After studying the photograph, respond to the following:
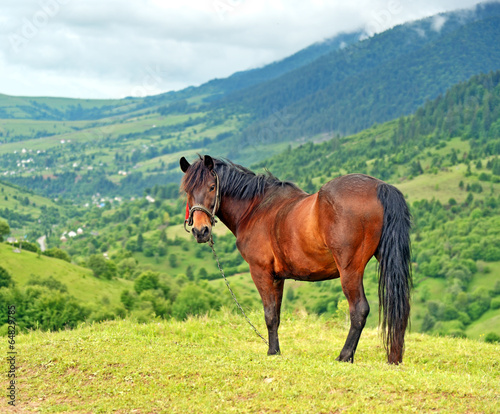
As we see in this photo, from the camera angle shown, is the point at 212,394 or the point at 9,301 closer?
the point at 212,394

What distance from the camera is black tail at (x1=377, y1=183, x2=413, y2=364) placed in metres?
7.59

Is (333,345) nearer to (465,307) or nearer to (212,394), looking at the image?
(212,394)

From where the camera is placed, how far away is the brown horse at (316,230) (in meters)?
7.62

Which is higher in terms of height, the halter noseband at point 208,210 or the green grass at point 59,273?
the halter noseband at point 208,210

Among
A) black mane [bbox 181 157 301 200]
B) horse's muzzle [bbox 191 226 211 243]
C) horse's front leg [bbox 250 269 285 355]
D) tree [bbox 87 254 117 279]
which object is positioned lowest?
tree [bbox 87 254 117 279]

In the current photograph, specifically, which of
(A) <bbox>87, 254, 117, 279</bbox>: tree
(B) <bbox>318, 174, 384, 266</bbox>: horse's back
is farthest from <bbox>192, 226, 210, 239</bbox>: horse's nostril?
(A) <bbox>87, 254, 117, 279</bbox>: tree

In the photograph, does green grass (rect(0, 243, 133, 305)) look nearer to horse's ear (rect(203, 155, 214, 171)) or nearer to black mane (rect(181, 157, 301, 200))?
black mane (rect(181, 157, 301, 200))

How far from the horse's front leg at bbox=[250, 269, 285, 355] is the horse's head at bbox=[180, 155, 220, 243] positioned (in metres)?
1.14

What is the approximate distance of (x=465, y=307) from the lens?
4284 inches

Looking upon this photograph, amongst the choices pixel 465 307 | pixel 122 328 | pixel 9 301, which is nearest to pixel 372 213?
pixel 122 328

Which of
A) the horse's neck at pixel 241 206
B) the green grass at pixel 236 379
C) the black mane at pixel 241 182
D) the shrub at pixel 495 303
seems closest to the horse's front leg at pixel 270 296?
the green grass at pixel 236 379

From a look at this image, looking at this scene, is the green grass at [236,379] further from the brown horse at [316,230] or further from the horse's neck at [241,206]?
the horse's neck at [241,206]

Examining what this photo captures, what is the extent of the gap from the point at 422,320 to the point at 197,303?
174 feet

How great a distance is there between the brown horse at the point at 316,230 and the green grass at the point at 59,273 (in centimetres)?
8218
